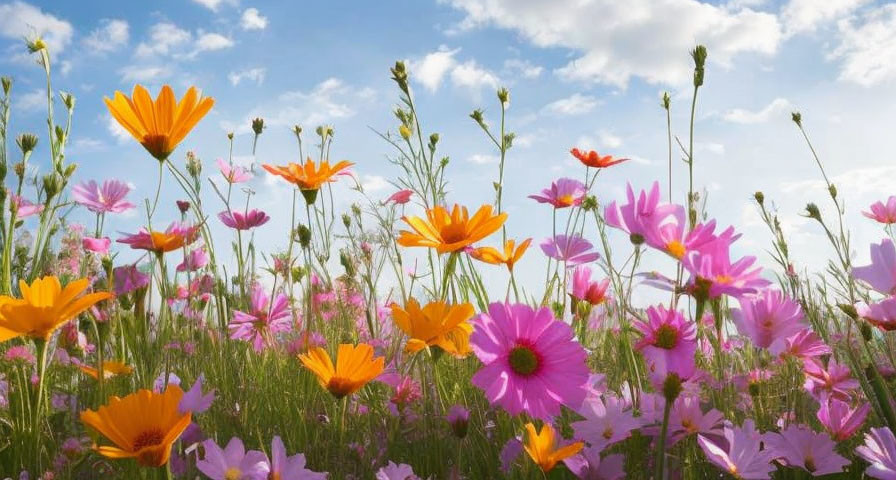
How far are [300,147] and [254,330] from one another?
895 mm

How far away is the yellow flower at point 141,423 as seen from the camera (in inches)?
30.9

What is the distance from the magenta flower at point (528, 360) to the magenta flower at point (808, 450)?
1.10 ft

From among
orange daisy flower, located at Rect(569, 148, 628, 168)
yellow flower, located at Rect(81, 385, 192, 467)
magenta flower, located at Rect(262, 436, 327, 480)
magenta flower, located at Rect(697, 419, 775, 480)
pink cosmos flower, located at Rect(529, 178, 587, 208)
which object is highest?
orange daisy flower, located at Rect(569, 148, 628, 168)

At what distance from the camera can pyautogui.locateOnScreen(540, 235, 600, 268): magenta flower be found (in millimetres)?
1751

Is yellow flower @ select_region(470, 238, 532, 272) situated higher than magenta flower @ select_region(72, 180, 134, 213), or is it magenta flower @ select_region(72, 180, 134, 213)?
magenta flower @ select_region(72, 180, 134, 213)

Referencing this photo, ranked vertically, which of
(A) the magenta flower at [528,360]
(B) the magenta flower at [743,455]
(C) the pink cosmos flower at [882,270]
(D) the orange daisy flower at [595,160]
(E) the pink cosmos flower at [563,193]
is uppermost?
(D) the orange daisy flower at [595,160]

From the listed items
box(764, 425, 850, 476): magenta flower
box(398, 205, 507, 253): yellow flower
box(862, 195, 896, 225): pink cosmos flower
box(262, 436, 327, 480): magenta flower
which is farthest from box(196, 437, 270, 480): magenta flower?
box(862, 195, 896, 225): pink cosmos flower

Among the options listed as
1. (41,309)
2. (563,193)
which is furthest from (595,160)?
(41,309)

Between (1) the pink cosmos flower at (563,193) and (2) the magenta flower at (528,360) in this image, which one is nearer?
(2) the magenta flower at (528,360)

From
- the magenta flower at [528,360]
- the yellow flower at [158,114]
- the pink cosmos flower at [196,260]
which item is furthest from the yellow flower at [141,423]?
the pink cosmos flower at [196,260]

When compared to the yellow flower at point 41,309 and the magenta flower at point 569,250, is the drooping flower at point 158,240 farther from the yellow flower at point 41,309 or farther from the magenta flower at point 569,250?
the magenta flower at point 569,250

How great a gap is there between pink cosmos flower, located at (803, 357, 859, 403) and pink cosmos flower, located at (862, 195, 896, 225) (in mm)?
1593

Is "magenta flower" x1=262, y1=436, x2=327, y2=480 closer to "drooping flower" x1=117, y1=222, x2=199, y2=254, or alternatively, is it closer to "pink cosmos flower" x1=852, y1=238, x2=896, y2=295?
"drooping flower" x1=117, y1=222, x2=199, y2=254

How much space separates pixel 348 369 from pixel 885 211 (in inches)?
96.9
